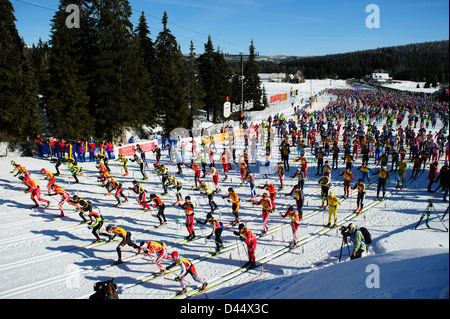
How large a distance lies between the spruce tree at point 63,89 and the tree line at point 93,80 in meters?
0.08

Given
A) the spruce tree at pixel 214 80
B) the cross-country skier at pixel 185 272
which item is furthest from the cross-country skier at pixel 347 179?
the spruce tree at pixel 214 80

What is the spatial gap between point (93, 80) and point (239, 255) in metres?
27.4

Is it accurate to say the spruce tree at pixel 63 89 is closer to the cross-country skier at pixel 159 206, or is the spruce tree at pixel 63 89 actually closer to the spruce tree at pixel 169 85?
the spruce tree at pixel 169 85

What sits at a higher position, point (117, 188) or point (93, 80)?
point (93, 80)

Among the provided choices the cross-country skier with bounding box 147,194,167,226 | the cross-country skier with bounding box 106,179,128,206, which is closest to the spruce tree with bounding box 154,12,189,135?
the cross-country skier with bounding box 106,179,128,206

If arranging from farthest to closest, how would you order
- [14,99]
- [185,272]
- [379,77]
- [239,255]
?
[379,77] < [14,99] < [239,255] < [185,272]

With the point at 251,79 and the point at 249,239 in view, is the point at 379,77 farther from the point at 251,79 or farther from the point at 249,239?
the point at 249,239

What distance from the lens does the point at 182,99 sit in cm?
3528

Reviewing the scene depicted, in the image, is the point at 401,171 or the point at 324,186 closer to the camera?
the point at 324,186

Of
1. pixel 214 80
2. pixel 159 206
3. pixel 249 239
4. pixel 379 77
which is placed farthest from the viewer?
pixel 379 77

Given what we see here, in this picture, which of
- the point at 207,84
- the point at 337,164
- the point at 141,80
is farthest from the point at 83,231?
the point at 207,84

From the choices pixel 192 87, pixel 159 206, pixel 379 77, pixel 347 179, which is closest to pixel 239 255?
pixel 159 206

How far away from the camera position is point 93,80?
3028cm
